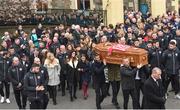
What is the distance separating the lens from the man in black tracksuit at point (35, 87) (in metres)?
12.6

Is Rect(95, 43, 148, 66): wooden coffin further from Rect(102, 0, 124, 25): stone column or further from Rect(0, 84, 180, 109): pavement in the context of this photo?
Rect(102, 0, 124, 25): stone column

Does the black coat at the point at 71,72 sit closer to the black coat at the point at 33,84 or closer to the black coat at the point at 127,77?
the black coat at the point at 127,77

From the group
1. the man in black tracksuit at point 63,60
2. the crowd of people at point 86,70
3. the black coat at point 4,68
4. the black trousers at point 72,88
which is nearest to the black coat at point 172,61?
the crowd of people at point 86,70

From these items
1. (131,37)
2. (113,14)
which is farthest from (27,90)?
Result: (113,14)

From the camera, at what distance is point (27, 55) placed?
17297 millimetres

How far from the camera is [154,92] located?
1149cm

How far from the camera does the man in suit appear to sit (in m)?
11.5

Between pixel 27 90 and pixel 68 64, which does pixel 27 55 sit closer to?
pixel 68 64

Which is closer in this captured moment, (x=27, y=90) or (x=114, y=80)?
(x=27, y=90)

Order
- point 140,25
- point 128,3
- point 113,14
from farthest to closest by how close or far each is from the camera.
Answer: point 128,3, point 113,14, point 140,25

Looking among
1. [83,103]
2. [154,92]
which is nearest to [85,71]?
[83,103]

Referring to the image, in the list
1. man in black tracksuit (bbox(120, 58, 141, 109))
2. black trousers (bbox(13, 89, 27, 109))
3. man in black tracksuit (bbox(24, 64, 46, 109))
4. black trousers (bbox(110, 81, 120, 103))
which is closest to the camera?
man in black tracksuit (bbox(24, 64, 46, 109))

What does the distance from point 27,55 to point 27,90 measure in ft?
15.3

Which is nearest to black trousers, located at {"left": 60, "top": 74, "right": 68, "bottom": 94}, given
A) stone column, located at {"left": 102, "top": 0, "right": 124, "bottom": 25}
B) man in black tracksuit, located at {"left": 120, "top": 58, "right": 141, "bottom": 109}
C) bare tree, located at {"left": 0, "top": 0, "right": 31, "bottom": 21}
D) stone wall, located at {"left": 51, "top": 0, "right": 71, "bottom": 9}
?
man in black tracksuit, located at {"left": 120, "top": 58, "right": 141, "bottom": 109}
